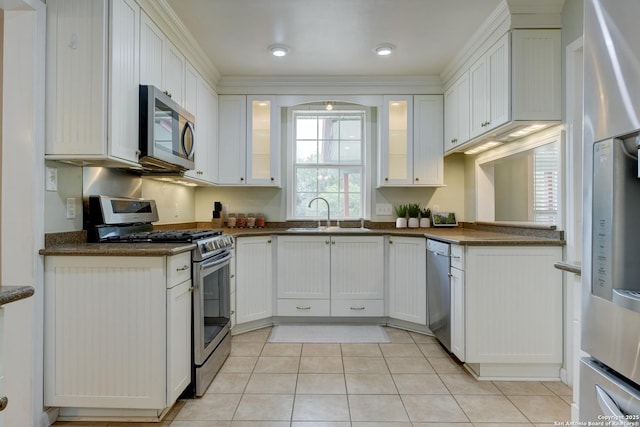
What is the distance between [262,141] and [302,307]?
1771 millimetres

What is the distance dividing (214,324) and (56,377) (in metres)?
0.88

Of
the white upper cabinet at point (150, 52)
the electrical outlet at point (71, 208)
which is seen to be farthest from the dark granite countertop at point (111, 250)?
the white upper cabinet at point (150, 52)

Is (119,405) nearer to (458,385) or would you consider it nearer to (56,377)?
(56,377)

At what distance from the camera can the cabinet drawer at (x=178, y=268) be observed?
6.07 ft

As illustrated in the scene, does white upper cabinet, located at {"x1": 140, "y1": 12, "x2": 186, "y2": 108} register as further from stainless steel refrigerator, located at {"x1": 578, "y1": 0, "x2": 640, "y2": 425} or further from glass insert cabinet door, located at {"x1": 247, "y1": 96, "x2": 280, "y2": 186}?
stainless steel refrigerator, located at {"x1": 578, "y1": 0, "x2": 640, "y2": 425}

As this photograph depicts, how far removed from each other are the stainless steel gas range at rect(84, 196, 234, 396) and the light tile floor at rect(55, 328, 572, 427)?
160 mm

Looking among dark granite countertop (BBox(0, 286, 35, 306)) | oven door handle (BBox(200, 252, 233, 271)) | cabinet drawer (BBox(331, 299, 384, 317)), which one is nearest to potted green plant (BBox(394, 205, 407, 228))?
cabinet drawer (BBox(331, 299, 384, 317))

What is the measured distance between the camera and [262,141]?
3.79 meters

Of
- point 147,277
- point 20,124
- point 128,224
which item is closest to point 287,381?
point 147,277

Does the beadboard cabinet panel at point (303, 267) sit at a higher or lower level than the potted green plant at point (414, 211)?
lower

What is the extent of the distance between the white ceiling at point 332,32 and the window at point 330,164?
664 mm

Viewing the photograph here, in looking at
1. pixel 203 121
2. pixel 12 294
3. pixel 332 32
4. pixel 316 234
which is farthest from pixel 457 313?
pixel 203 121

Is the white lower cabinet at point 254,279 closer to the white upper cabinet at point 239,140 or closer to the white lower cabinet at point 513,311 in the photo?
the white upper cabinet at point 239,140

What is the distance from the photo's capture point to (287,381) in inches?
92.0
